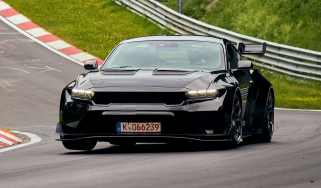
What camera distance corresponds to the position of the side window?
14.9 metres

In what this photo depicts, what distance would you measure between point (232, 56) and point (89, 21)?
23921 mm

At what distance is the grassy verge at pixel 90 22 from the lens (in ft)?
118

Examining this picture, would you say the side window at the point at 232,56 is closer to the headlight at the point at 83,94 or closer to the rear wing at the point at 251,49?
the rear wing at the point at 251,49

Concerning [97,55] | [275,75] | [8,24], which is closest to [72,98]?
[275,75]

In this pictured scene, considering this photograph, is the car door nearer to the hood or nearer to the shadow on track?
the shadow on track

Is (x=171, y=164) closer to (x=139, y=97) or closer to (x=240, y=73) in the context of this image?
(x=139, y=97)

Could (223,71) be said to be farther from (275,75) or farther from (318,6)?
(318,6)

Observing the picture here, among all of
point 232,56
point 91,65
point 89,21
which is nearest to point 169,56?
point 91,65

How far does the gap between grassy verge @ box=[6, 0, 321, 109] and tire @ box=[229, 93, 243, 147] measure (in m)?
16.3

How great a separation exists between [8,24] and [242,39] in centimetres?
961

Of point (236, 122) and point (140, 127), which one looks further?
point (236, 122)

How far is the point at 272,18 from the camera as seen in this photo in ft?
114

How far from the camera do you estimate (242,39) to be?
31.8m

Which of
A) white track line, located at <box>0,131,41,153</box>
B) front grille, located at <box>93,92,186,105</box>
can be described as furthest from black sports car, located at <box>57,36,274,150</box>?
white track line, located at <box>0,131,41,153</box>
